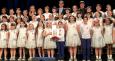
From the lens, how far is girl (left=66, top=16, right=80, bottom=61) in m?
13.0

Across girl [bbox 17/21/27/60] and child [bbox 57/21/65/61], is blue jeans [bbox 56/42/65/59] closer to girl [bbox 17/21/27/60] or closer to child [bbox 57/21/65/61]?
child [bbox 57/21/65/61]

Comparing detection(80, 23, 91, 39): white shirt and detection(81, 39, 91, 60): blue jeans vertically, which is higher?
detection(80, 23, 91, 39): white shirt

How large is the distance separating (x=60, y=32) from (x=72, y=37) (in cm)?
43

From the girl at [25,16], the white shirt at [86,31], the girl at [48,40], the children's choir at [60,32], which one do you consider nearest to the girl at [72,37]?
the children's choir at [60,32]

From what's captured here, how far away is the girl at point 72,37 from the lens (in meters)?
13.0

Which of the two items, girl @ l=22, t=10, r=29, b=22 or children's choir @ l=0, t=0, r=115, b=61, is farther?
girl @ l=22, t=10, r=29, b=22

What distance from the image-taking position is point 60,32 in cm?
1302

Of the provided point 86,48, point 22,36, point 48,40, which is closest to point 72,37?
point 86,48

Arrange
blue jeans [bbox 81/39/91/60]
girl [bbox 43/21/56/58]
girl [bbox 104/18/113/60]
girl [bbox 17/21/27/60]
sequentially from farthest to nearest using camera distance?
girl [bbox 17/21/27/60] < girl [bbox 43/21/56/58] < girl [bbox 104/18/113/60] < blue jeans [bbox 81/39/91/60]

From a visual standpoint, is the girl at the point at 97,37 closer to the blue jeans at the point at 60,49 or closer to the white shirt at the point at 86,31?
the white shirt at the point at 86,31

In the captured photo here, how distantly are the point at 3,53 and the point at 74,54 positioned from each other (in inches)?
103

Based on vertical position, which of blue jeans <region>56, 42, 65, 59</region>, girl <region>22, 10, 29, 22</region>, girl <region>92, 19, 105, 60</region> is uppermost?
girl <region>22, 10, 29, 22</region>

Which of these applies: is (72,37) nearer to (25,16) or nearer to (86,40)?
(86,40)

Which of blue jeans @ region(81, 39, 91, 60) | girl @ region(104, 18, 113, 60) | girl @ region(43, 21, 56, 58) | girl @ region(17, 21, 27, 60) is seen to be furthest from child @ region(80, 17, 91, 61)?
girl @ region(17, 21, 27, 60)
